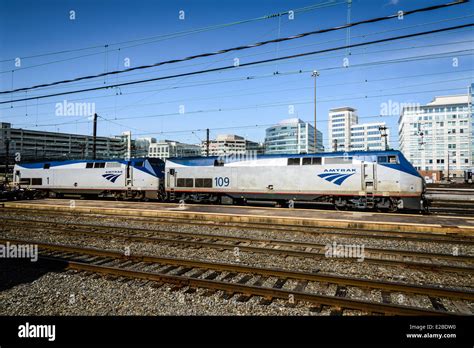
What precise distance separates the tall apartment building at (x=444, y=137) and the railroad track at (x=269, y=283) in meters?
126

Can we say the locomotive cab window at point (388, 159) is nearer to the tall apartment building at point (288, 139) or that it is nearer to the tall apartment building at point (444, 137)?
the tall apartment building at point (444, 137)

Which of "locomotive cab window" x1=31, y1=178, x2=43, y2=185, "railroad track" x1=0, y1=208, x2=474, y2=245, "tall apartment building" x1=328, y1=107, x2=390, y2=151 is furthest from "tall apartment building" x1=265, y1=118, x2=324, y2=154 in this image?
"railroad track" x1=0, y1=208, x2=474, y2=245

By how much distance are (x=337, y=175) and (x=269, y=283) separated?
14.2 meters

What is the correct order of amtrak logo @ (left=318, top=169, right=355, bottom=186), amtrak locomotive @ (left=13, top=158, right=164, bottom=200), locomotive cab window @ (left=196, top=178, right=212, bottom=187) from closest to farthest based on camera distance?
amtrak logo @ (left=318, top=169, right=355, bottom=186) → locomotive cab window @ (left=196, top=178, right=212, bottom=187) → amtrak locomotive @ (left=13, top=158, right=164, bottom=200)

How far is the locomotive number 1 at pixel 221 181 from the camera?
24594 millimetres

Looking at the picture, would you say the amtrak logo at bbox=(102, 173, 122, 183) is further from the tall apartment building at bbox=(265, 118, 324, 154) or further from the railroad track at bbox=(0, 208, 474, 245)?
the tall apartment building at bbox=(265, 118, 324, 154)

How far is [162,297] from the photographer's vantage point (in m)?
7.48

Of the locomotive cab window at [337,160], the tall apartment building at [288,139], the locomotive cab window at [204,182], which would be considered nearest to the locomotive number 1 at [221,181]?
the locomotive cab window at [204,182]

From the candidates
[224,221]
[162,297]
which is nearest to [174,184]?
[224,221]

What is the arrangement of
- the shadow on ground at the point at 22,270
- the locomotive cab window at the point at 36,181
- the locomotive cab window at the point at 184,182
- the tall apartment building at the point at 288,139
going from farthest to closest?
the tall apartment building at the point at 288,139 < the locomotive cab window at the point at 36,181 < the locomotive cab window at the point at 184,182 < the shadow on ground at the point at 22,270

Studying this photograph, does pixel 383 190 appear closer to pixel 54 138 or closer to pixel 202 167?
pixel 202 167

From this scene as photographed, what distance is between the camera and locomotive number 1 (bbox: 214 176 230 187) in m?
24.6

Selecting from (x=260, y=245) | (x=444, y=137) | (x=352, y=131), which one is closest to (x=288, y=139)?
(x=352, y=131)
